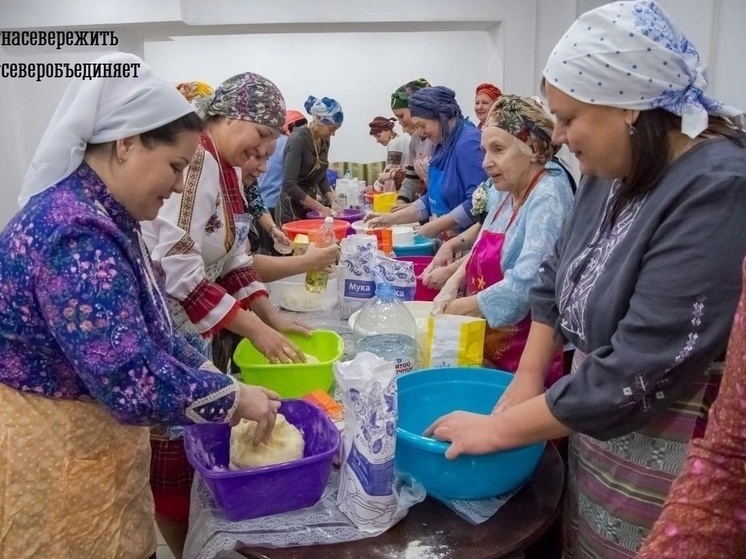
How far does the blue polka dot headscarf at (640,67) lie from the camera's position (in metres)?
1.01

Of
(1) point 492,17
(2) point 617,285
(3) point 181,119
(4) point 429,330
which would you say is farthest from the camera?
(1) point 492,17

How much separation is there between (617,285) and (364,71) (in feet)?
24.4

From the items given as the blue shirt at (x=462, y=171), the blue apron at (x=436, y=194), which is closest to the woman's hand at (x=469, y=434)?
the blue shirt at (x=462, y=171)

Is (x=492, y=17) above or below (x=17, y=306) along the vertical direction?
above

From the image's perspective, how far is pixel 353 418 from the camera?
1.12 metres

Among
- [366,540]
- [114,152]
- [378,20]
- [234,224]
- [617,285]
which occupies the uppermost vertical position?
[378,20]

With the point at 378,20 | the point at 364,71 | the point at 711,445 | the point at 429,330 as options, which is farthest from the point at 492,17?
the point at 711,445

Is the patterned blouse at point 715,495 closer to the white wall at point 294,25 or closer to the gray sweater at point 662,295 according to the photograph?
the gray sweater at point 662,295

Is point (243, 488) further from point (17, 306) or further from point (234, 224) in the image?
point (234, 224)

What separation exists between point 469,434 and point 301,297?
1.42 metres

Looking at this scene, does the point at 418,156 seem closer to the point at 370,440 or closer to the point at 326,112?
the point at 326,112

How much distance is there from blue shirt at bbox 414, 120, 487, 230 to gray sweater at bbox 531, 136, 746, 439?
6.45 ft

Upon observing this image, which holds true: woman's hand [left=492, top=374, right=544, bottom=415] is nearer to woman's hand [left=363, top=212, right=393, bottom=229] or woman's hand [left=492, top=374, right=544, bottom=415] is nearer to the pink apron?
the pink apron

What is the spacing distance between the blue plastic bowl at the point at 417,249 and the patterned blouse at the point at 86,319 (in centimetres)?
188
